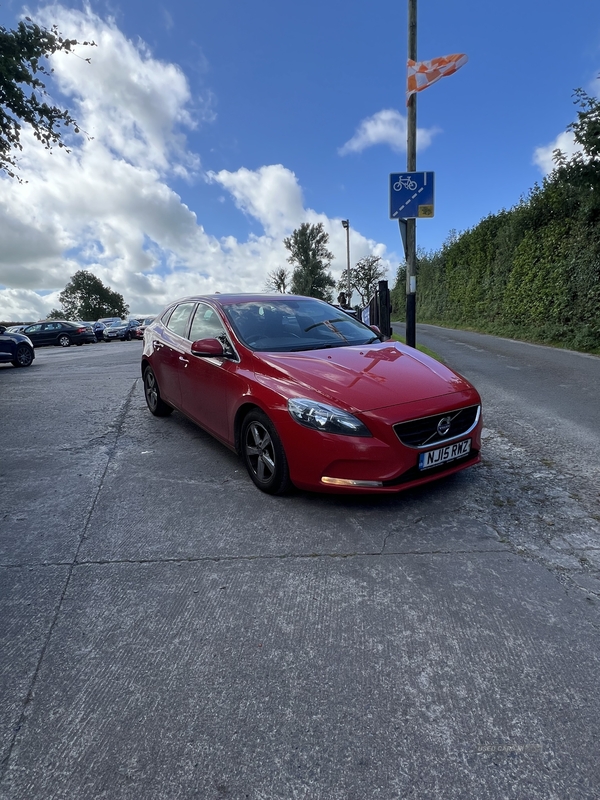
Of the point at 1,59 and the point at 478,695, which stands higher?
the point at 1,59

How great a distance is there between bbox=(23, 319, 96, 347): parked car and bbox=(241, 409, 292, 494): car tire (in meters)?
29.2

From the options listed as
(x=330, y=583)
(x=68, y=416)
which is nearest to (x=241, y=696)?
(x=330, y=583)

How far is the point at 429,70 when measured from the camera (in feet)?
27.8

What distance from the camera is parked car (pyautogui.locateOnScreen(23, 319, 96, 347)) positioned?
95.6 ft

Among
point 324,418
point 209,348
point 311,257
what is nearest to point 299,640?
point 324,418

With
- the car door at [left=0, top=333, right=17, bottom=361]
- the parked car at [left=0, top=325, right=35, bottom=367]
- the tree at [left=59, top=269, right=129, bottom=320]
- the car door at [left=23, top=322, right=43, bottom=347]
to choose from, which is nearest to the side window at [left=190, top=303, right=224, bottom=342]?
the parked car at [left=0, top=325, right=35, bottom=367]

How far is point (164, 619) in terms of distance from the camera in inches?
95.4

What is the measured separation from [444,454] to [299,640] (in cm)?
180

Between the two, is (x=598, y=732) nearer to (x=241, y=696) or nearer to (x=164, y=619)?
(x=241, y=696)

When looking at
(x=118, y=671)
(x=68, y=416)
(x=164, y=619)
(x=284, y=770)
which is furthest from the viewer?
(x=68, y=416)

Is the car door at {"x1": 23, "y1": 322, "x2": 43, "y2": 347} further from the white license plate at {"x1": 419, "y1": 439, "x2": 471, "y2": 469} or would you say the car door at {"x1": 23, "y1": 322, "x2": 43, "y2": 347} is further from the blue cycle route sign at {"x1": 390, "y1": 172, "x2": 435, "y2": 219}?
the white license plate at {"x1": 419, "y1": 439, "x2": 471, "y2": 469}

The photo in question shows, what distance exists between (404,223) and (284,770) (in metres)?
8.74

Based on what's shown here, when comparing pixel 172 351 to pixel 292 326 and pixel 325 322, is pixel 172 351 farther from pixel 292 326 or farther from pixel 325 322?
pixel 325 322

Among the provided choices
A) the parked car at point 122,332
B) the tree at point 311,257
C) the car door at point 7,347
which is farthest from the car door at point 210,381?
the tree at point 311,257
